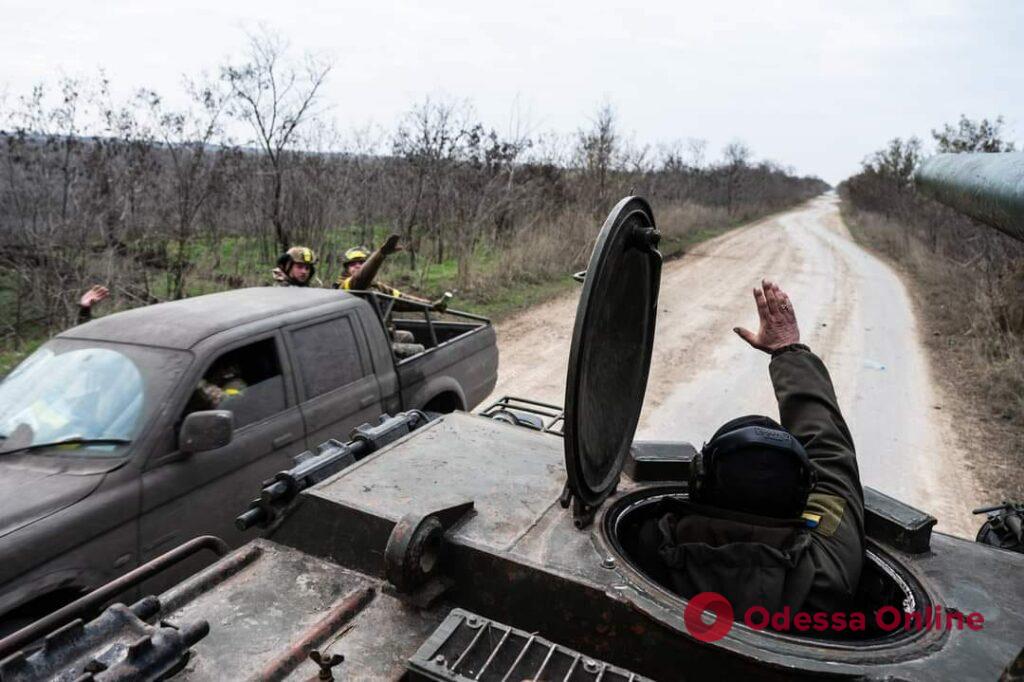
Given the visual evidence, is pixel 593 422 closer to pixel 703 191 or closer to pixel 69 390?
pixel 69 390

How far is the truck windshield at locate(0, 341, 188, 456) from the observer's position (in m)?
3.55

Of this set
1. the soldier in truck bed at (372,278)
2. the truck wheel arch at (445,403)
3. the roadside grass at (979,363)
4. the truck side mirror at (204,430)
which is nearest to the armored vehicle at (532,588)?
the truck side mirror at (204,430)

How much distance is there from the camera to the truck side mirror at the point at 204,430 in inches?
138

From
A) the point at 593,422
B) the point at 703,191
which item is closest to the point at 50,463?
the point at 593,422

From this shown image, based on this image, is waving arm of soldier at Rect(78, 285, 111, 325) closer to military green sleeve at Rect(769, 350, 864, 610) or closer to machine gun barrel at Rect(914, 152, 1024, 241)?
military green sleeve at Rect(769, 350, 864, 610)

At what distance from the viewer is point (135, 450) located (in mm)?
3504

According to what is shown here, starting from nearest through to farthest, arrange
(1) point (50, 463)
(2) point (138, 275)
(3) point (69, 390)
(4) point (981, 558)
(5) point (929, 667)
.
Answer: (5) point (929, 667) → (4) point (981, 558) → (1) point (50, 463) → (3) point (69, 390) → (2) point (138, 275)

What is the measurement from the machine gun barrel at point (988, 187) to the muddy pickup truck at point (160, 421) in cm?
317

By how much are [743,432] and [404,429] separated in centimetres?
188

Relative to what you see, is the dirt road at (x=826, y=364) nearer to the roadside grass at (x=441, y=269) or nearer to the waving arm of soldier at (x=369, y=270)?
the roadside grass at (x=441, y=269)

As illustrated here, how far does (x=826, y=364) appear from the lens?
10.5m

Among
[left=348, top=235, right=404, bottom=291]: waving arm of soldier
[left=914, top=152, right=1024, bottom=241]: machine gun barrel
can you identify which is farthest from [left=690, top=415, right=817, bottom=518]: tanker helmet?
[left=348, top=235, right=404, bottom=291]: waving arm of soldier

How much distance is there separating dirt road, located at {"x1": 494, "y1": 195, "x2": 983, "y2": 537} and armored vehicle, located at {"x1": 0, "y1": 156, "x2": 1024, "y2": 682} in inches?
164

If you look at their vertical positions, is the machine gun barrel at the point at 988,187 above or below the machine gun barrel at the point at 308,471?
above
